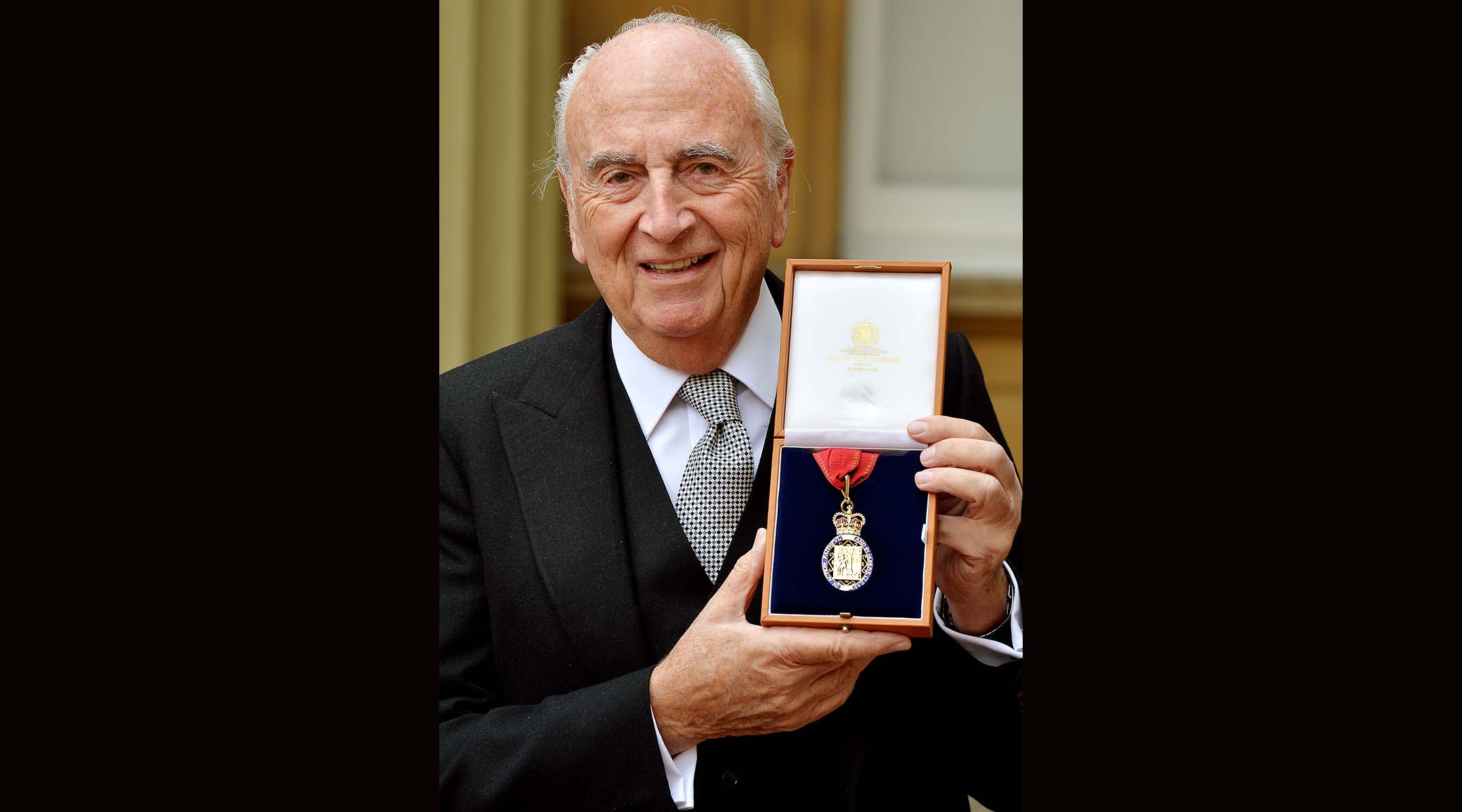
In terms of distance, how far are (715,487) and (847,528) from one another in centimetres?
36

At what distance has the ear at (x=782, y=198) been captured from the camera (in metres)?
2.30

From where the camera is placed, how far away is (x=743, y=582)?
1.93m

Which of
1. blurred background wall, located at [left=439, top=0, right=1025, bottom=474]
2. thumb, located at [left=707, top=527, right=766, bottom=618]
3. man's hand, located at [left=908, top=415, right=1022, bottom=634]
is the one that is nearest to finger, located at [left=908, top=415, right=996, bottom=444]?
man's hand, located at [left=908, top=415, right=1022, bottom=634]

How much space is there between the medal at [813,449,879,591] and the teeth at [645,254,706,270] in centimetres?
42

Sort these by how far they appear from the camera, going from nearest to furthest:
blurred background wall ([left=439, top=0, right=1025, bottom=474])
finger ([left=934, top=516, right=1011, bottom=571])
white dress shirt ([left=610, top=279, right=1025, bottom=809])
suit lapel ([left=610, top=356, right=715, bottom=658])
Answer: finger ([left=934, top=516, right=1011, bottom=571])
suit lapel ([left=610, top=356, right=715, bottom=658])
white dress shirt ([left=610, top=279, right=1025, bottom=809])
blurred background wall ([left=439, top=0, right=1025, bottom=474])

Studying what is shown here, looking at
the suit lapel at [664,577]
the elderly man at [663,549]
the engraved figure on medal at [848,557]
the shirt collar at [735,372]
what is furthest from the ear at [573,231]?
the engraved figure on medal at [848,557]

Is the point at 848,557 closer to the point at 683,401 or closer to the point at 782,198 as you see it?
the point at 683,401

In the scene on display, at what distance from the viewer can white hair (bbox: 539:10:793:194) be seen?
2234 millimetres

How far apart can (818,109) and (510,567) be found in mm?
2233

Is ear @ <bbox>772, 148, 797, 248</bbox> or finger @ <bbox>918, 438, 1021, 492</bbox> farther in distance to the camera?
ear @ <bbox>772, 148, 797, 248</bbox>

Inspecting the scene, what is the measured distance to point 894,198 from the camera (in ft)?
13.3

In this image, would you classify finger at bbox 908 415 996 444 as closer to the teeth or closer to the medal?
the medal

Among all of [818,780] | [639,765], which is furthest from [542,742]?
[818,780]

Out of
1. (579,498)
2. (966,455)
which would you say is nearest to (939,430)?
(966,455)
